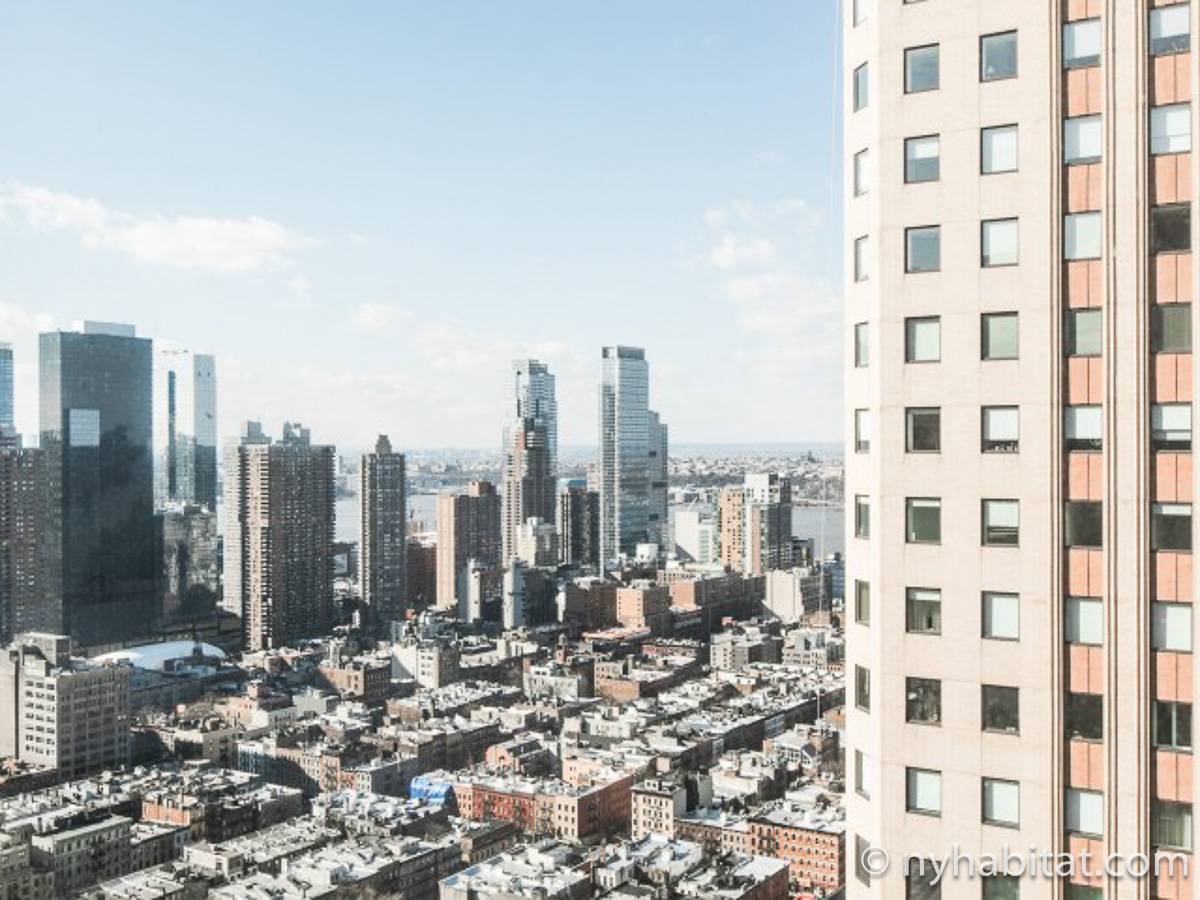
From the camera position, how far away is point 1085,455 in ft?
17.7

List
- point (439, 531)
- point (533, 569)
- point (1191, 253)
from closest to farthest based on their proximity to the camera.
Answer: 1. point (1191, 253)
2. point (533, 569)
3. point (439, 531)

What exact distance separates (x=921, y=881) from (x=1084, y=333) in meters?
2.58

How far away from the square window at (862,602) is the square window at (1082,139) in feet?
6.93

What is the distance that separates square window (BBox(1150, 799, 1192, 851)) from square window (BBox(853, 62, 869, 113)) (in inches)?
133

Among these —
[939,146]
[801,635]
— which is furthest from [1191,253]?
[801,635]

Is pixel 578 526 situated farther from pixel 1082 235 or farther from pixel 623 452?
pixel 1082 235

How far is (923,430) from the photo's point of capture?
568cm

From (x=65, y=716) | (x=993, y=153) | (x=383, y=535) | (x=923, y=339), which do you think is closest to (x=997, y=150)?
(x=993, y=153)

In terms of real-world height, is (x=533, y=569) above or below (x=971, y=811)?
below

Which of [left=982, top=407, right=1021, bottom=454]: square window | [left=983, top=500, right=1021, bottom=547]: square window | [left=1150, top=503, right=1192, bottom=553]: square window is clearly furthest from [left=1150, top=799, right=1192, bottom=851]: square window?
[left=982, top=407, right=1021, bottom=454]: square window

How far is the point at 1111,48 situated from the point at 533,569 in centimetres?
6301

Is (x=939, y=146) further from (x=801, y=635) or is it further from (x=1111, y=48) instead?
(x=801, y=635)

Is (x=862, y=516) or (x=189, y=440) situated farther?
(x=189, y=440)

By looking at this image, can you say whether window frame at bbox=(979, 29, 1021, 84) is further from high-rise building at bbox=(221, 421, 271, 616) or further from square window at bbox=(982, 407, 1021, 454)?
high-rise building at bbox=(221, 421, 271, 616)
